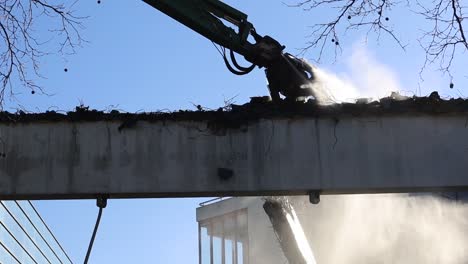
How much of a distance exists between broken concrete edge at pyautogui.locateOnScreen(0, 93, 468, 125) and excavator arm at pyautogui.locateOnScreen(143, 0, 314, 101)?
41.9 inches

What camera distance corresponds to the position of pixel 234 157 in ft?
36.2

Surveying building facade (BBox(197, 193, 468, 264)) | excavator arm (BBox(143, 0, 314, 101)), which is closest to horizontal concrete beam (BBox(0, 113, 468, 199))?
excavator arm (BBox(143, 0, 314, 101))

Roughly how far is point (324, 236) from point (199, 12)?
26440 millimetres

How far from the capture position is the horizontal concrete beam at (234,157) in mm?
10906

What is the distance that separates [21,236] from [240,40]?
30.0m

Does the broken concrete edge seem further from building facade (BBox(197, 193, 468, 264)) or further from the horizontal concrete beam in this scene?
building facade (BBox(197, 193, 468, 264))

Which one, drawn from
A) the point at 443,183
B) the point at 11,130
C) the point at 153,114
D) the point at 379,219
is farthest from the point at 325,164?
the point at 379,219

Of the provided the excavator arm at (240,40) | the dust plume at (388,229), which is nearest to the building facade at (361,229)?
the dust plume at (388,229)

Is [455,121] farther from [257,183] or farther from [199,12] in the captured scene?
[199,12]

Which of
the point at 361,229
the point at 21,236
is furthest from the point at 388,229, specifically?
the point at 21,236

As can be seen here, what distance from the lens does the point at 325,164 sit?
11.0 meters

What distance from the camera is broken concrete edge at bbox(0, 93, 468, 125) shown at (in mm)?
11086

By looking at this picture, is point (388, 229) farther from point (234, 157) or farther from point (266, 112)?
point (234, 157)

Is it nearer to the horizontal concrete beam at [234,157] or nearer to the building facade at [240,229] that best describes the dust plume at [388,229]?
the building facade at [240,229]
